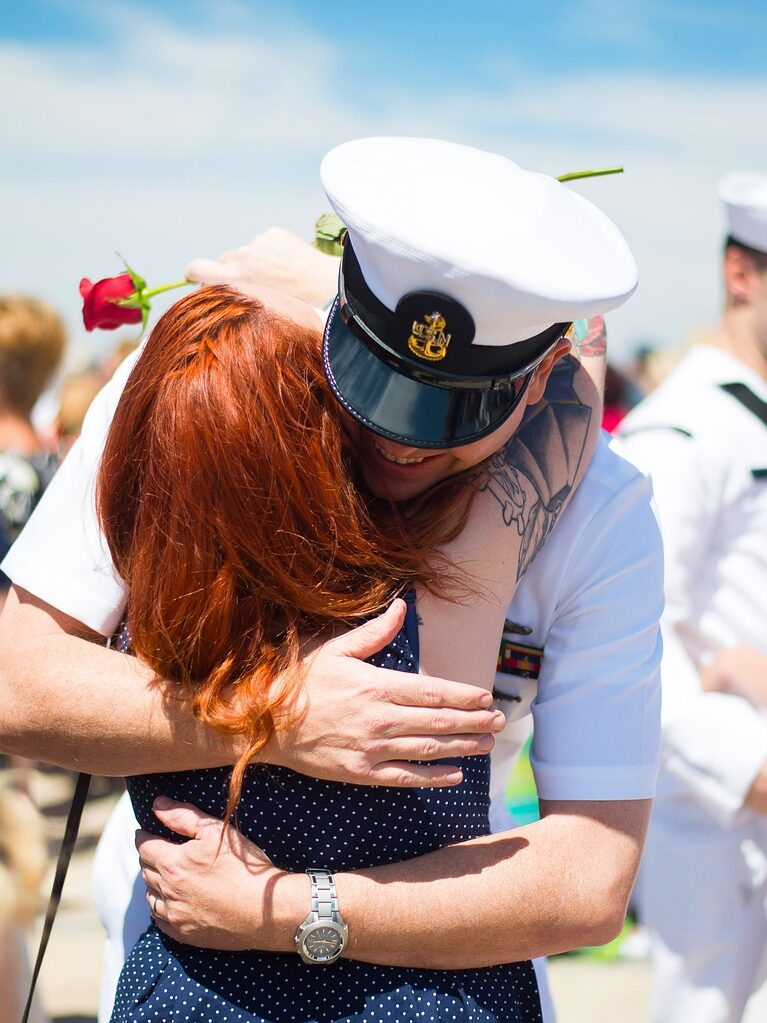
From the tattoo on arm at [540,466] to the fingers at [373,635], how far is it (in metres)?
0.22

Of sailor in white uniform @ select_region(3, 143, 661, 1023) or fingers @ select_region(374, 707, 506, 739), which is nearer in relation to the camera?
fingers @ select_region(374, 707, 506, 739)

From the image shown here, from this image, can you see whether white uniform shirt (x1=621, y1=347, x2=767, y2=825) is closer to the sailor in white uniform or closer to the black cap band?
the sailor in white uniform

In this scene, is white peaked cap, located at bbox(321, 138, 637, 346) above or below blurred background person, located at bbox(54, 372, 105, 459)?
above

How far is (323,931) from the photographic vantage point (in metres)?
1.42

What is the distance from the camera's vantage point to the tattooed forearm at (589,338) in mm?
1906

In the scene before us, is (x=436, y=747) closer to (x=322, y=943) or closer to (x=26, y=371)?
(x=322, y=943)

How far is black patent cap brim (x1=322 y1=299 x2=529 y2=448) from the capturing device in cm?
142

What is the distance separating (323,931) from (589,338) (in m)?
1.04

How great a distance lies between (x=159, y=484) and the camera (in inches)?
54.0

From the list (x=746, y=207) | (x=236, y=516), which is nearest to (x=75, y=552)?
(x=236, y=516)

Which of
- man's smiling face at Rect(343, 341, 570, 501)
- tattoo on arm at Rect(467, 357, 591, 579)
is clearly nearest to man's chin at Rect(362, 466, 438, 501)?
man's smiling face at Rect(343, 341, 570, 501)

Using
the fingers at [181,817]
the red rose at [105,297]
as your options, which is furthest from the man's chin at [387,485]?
the red rose at [105,297]

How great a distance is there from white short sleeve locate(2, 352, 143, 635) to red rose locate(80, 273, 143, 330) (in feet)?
1.32

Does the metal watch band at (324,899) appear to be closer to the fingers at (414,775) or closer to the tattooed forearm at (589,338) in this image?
the fingers at (414,775)
